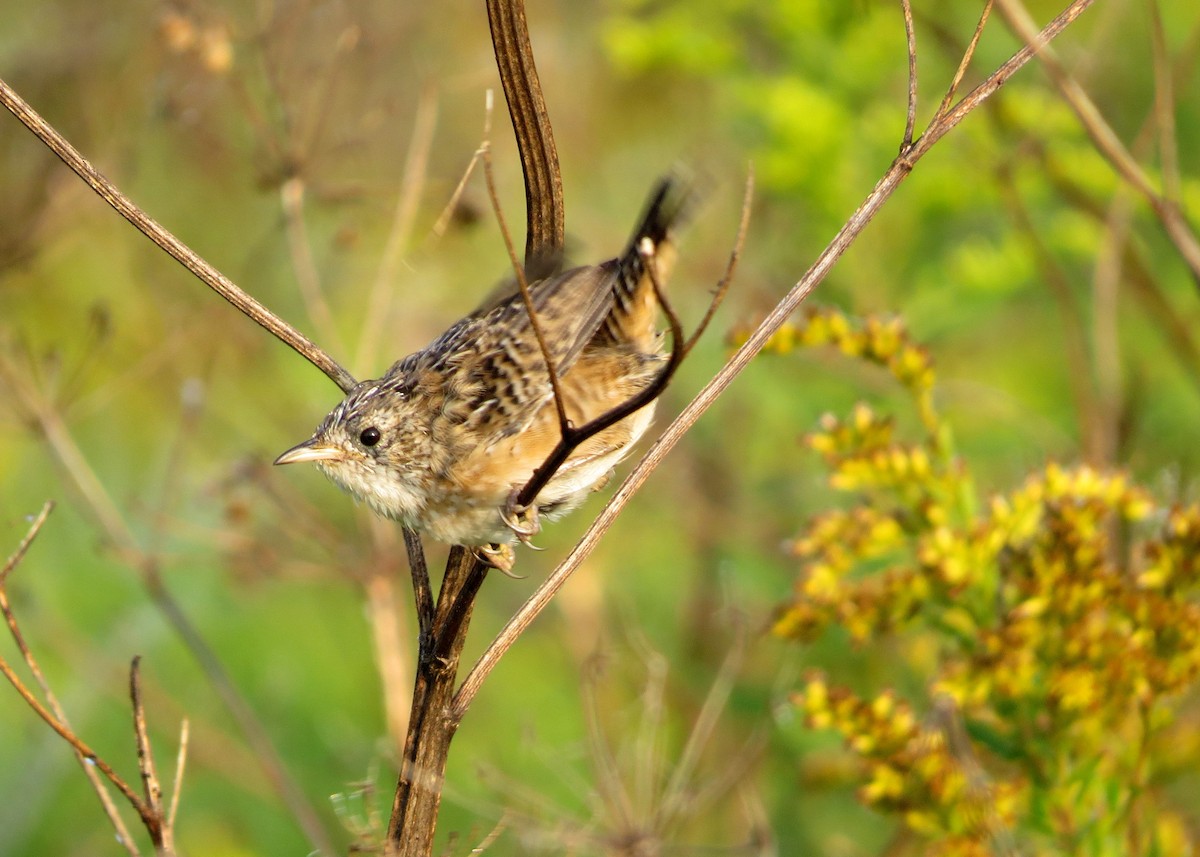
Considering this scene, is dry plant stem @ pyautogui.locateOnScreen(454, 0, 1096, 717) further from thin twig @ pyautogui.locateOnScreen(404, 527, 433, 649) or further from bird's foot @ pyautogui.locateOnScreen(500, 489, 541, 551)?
bird's foot @ pyautogui.locateOnScreen(500, 489, 541, 551)

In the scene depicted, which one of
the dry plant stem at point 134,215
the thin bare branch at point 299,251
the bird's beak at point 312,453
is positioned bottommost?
the bird's beak at point 312,453

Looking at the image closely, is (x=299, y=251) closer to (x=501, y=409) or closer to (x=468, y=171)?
(x=501, y=409)

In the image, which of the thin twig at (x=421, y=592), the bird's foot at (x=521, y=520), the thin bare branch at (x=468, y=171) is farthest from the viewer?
the bird's foot at (x=521, y=520)

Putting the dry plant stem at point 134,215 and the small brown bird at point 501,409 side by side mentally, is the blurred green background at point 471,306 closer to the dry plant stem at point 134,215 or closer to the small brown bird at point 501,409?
the small brown bird at point 501,409

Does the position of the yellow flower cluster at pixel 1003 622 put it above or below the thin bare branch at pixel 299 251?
below

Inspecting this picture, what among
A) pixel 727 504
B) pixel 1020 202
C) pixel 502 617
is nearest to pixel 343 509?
pixel 502 617

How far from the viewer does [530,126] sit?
202 cm

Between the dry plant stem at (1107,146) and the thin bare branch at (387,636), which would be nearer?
the dry plant stem at (1107,146)

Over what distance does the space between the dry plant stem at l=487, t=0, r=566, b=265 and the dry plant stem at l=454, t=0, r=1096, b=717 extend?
458mm

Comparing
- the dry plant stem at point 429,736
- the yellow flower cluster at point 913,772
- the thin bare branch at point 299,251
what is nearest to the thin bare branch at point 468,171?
the dry plant stem at point 429,736

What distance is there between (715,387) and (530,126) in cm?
56

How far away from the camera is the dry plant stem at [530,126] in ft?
6.23

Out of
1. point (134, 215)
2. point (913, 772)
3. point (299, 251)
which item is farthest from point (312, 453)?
point (913, 772)

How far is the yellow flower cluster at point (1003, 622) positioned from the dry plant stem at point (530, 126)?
27.6 inches
